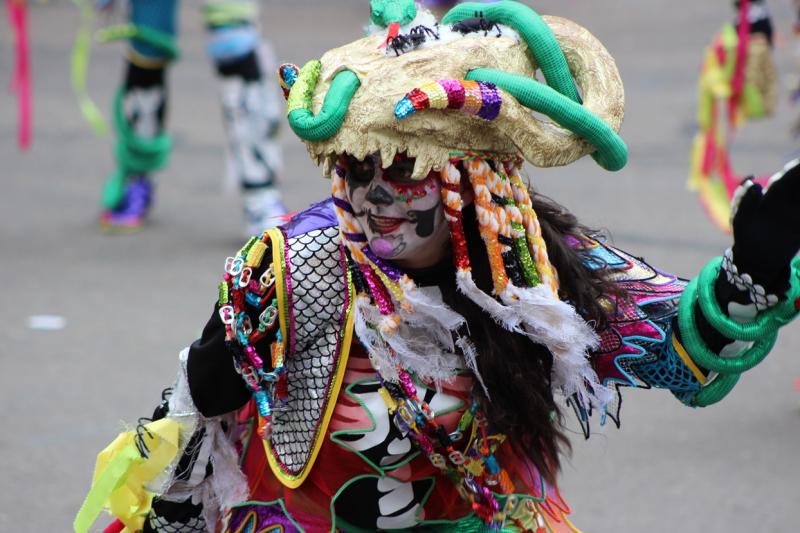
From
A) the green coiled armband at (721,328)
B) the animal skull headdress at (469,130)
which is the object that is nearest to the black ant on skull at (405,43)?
the animal skull headdress at (469,130)

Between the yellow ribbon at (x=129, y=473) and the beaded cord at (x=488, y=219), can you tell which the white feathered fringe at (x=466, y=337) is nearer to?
the beaded cord at (x=488, y=219)

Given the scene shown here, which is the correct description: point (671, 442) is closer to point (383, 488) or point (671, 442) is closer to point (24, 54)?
point (383, 488)

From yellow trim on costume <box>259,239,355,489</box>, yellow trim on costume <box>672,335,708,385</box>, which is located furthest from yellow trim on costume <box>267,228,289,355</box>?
yellow trim on costume <box>672,335,708,385</box>

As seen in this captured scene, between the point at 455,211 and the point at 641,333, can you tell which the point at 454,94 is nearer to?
the point at 455,211

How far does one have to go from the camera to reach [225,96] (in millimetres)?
6430

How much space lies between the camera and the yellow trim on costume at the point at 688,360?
2.30 m

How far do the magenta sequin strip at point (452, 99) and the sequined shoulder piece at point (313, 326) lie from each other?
37cm

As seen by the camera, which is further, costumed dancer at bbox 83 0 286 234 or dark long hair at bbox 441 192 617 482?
costumed dancer at bbox 83 0 286 234

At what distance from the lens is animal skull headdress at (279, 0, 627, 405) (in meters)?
2.09

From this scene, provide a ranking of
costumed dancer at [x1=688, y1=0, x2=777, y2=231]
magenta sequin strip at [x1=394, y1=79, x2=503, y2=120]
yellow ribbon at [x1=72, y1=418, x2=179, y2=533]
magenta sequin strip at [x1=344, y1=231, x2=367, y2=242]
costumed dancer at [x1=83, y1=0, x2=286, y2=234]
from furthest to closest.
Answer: costumed dancer at [x1=688, y1=0, x2=777, y2=231] < costumed dancer at [x1=83, y1=0, x2=286, y2=234] < yellow ribbon at [x1=72, y1=418, x2=179, y2=533] < magenta sequin strip at [x1=344, y1=231, x2=367, y2=242] < magenta sequin strip at [x1=394, y1=79, x2=503, y2=120]

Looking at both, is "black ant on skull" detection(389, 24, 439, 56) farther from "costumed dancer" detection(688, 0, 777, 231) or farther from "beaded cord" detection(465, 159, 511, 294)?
"costumed dancer" detection(688, 0, 777, 231)

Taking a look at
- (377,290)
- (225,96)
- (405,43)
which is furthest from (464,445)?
(225,96)

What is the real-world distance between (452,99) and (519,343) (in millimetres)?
498

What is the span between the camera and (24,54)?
6488 millimetres
